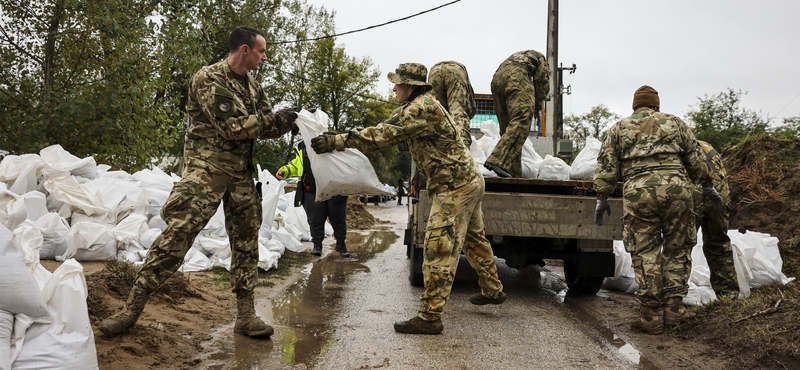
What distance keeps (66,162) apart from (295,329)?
A: 4327 millimetres

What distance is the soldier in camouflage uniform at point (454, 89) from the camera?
224 inches

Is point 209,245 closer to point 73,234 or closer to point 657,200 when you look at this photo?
point 73,234

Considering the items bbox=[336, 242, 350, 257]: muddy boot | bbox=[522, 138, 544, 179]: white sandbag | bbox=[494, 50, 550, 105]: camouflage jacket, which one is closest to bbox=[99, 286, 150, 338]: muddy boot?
bbox=[522, 138, 544, 179]: white sandbag

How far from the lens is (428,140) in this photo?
4.11m

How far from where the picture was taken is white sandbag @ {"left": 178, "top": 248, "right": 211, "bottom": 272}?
18.6 feet

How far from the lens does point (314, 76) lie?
33438 mm

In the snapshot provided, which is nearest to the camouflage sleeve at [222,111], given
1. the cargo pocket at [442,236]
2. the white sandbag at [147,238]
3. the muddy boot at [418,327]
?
the cargo pocket at [442,236]

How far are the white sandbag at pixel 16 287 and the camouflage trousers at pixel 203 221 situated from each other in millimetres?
863

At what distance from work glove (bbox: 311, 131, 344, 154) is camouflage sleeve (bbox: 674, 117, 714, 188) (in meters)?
2.64

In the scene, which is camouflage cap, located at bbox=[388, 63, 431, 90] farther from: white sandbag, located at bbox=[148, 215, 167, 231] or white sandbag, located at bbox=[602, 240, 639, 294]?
white sandbag, located at bbox=[148, 215, 167, 231]

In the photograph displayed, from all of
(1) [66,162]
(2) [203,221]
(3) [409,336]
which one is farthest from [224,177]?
(1) [66,162]

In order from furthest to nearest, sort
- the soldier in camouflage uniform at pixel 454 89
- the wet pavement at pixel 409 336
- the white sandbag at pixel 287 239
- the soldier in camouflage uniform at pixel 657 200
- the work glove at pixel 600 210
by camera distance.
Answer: the white sandbag at pixel 287 239 < the soldier in camouflage uniform at pixel 454 89 < the work glove at pixel 600 210 < the soldier in camouflage uniform at pixel 657 200 < the wet pavement at pixel 409 336

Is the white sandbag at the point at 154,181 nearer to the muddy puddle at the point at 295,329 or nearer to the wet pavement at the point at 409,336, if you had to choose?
the muddy puddle at the point at 295,329

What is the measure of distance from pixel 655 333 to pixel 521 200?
1571 mm
